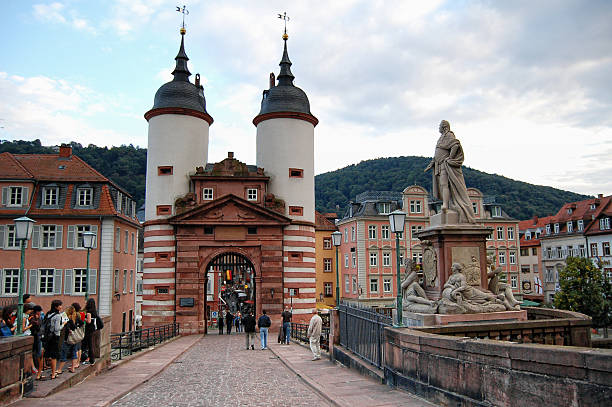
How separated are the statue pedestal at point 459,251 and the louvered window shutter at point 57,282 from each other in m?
27.1

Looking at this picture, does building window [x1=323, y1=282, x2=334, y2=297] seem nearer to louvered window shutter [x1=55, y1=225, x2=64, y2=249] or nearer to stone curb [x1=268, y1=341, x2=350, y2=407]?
louvered window shutter [x1=55, y1=225, x2=64, y2=249]

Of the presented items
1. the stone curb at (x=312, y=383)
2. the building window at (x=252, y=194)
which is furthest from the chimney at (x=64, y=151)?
the stone curb at (x=312, y=383)

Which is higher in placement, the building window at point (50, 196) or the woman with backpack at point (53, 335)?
the building window at point (50, 196)

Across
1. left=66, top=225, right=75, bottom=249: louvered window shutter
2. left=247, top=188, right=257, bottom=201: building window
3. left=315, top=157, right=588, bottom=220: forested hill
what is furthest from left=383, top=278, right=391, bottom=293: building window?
left=315, top=157, right=588, bottom=220: forested hill

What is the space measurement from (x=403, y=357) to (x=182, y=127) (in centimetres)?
2755

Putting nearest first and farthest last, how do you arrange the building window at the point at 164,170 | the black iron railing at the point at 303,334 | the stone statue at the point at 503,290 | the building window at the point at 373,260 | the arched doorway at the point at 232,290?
1. the stone statue at the point at 503,290
2. the black iron railing at the point at 303,334
3. the building window at the point at 164,170
4. the building window at the point at 373,260
5. the arched doorway at the point at 232,290

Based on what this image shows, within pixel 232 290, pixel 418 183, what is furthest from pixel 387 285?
pixel 418 183

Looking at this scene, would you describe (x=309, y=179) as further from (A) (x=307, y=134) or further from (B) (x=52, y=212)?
(B) (x=52, y=212)

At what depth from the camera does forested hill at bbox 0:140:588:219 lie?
7638cm

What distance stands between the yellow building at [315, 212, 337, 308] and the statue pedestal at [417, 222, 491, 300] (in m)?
42.7

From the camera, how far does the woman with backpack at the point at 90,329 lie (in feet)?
42.1

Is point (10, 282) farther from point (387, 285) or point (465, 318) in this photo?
point (387, 285)

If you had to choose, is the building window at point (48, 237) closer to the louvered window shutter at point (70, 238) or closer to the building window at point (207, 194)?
the louvered window shutter at point (70, 238)

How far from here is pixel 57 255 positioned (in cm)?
3244
